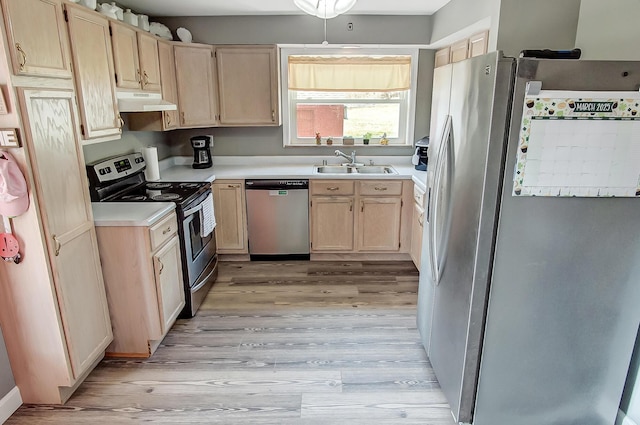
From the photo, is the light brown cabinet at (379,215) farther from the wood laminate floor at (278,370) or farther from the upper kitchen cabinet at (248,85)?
the upper kitchen cabinet at (248,85)

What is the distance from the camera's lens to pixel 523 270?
173 cm

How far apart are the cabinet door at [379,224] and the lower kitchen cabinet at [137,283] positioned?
75.1 inches

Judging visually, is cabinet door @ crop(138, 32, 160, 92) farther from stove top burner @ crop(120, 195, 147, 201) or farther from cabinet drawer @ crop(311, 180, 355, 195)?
cabinet drawer @ crop(311, 180, 355, 195)

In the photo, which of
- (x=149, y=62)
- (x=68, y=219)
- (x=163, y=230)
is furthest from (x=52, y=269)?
(x=149, y=62)

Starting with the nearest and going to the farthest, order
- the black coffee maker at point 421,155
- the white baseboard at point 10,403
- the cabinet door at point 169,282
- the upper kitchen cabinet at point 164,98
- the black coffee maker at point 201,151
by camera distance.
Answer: the white baseboard at point 10,403
the cabinet door at point 169,282
the upper kitchen cabinet at point 164,98
the black coffee maker at point 421,155
the black coffee maker at point 201,151

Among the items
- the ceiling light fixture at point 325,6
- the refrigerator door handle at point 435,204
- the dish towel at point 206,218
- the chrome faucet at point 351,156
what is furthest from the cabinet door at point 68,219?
the chrome faucet at point 351,156

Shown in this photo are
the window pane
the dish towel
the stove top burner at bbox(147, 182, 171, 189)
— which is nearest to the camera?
the dish towel

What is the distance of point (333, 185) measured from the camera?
3801 mm

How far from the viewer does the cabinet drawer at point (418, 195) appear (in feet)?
11.3

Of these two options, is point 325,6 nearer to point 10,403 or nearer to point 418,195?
point 418,195

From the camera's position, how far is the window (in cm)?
413

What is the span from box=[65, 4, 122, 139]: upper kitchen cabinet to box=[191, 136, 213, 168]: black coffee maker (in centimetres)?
138

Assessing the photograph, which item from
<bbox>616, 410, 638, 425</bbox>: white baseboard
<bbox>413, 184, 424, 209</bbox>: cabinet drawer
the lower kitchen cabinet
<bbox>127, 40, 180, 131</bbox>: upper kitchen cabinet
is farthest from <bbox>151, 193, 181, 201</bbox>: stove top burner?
<bbox>616, 410, 638, 425</bbox>: white baseboard

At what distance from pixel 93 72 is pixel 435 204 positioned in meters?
2.18
